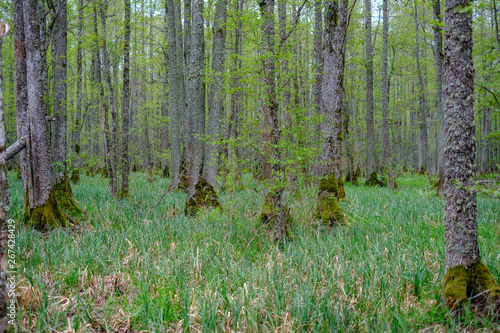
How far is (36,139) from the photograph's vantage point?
519cm

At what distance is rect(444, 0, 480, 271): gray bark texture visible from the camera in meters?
2.60

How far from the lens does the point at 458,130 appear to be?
2619mm

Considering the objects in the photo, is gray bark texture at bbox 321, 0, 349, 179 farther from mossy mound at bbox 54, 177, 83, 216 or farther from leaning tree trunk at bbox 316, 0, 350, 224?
mossy mound at bbox 54, 177, 83, 216

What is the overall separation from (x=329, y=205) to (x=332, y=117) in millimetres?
1943

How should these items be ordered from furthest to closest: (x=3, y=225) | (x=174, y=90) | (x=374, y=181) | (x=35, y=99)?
1. (x=374, y=181)
2. (x=174, y=90)
3. (x=35, y=99)
4. (x=3, y=225)

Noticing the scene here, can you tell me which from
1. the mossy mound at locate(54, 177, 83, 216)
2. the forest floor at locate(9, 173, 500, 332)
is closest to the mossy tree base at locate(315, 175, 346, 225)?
the forest floor at locate(9, 173, 500, 332)

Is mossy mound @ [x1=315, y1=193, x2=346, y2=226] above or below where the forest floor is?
above

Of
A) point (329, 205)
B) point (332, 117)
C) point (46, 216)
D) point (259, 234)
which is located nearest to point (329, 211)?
point (329, 205)

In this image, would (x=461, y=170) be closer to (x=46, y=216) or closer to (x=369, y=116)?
(x=46, y=216)

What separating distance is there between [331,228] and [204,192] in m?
3.06

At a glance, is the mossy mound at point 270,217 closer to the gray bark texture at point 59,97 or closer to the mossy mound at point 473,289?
the mossy mound at point 473,289

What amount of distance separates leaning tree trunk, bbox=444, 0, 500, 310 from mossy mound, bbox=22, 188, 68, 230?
5869 millimetres

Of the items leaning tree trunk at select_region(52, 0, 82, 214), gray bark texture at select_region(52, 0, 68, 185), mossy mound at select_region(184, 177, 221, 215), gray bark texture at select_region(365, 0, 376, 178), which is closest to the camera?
leaning tree trunk at select_region(52, 0, 82, 214)

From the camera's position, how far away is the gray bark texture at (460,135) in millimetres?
2602
